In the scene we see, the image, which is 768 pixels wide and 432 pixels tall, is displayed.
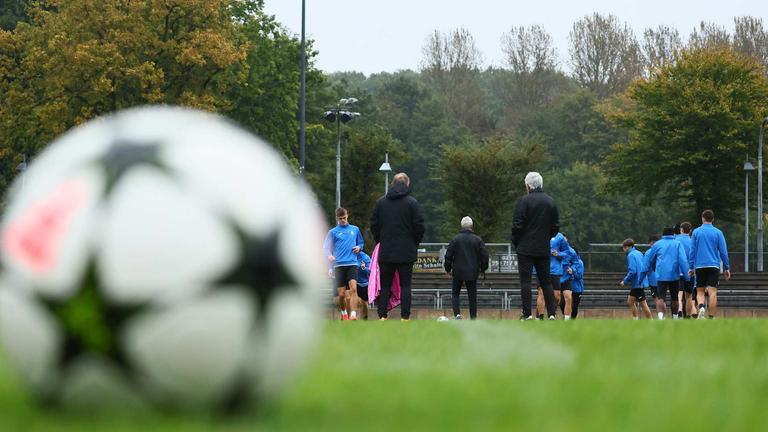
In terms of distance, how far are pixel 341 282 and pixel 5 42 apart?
30.5m

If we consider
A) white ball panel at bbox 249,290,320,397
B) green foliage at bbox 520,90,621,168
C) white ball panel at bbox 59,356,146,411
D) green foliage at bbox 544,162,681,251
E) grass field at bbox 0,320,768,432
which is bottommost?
grass field at bbox 0,320,768,432

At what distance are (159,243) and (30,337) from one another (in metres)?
0.64

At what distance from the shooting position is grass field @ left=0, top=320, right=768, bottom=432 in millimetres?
4680

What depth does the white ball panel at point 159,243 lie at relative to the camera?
→ 4.56m

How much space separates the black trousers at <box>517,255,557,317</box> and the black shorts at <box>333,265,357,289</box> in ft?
15.4

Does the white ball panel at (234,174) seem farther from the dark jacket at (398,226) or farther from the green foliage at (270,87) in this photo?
the green foliage at (270,87)

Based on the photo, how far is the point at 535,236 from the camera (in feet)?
62.6

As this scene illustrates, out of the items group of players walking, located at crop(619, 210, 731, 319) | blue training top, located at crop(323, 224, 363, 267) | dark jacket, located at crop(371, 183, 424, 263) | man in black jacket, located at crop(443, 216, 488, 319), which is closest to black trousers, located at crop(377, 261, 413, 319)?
dark jacket, located at crop(371, 183, 424, 263)

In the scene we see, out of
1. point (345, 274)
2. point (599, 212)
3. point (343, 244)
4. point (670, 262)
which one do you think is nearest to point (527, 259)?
point (343, 244)

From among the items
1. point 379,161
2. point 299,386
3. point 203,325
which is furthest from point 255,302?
point 379,161

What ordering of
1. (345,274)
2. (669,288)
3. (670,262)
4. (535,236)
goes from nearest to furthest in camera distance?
(535,236) < (345,274) < (670,262) < (669,288)

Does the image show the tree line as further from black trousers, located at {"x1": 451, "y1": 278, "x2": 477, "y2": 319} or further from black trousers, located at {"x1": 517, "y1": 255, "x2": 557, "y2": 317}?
black trousers, located at {"x1": 517, "y1": 255, "x2": 557, "y2": 317}

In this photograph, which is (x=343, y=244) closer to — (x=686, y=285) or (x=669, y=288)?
(x=669, y=288)

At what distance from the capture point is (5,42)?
49.8m
